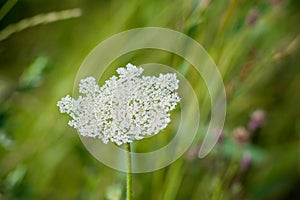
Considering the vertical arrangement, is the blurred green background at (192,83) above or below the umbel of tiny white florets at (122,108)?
above

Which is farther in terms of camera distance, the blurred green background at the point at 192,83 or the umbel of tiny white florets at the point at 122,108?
the blurred green background at the point at 192,83

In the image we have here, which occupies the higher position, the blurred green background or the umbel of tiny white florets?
the blurred green background

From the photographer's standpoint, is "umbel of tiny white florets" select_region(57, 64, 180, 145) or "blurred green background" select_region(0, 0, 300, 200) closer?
"umbel of tiny white florets" select_region(57, 64, 180, 145)

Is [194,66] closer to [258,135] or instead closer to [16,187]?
[16,187]

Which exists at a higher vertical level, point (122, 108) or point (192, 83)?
point (192, 83)

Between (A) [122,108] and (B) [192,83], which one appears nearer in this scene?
(A) [122,108]
